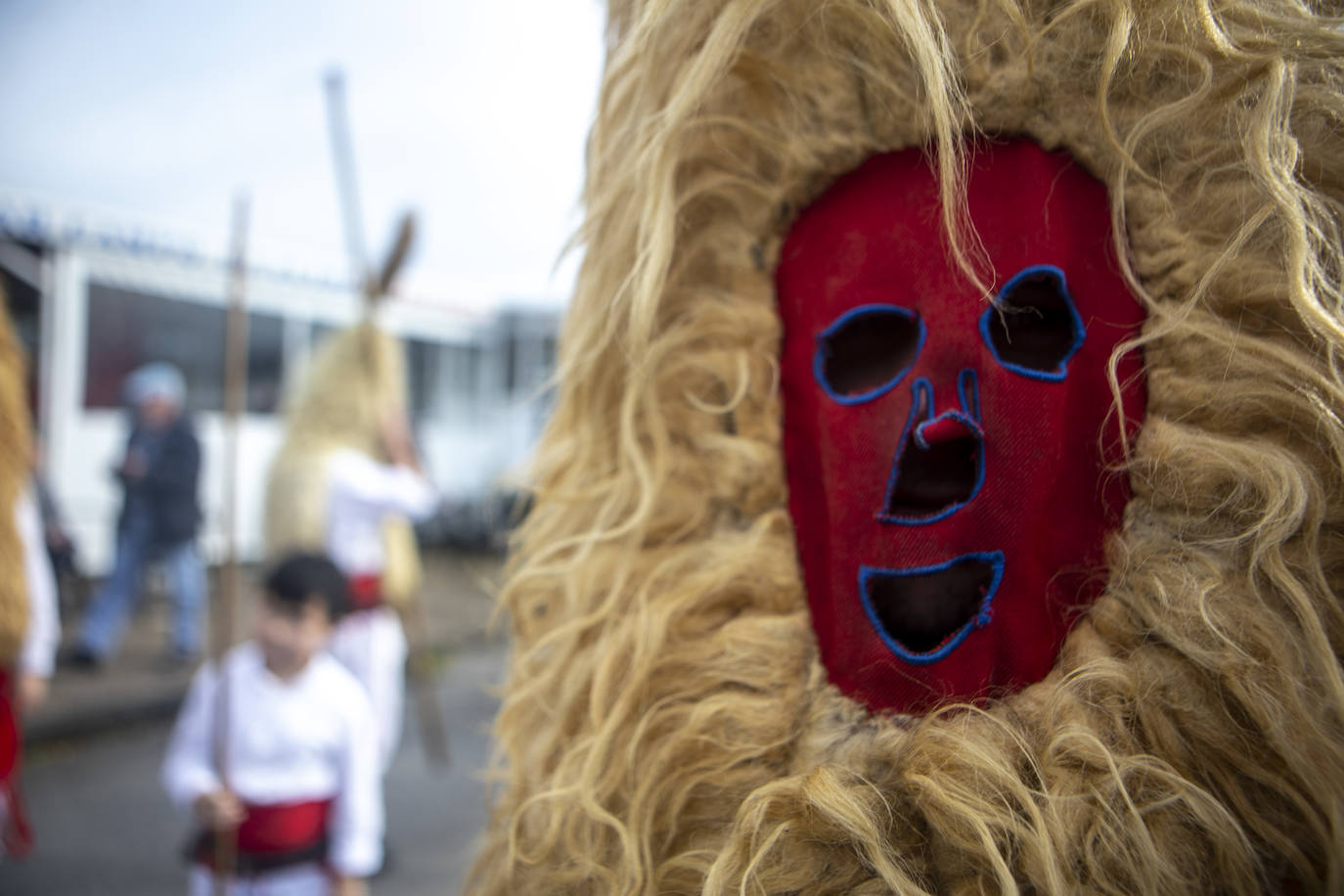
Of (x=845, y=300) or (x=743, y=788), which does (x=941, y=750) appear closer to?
(x=743, y=788)

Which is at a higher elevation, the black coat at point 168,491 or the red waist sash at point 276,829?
the black coat at point 168,491

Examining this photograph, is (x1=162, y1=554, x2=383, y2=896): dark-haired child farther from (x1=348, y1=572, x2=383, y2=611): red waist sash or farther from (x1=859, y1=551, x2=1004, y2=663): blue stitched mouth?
Result: (x1=859, y1=551, x2=1004, y2=663): blue stitched mouth

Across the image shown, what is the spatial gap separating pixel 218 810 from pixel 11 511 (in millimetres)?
1101

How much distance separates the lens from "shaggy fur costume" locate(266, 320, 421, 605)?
3.86 metres

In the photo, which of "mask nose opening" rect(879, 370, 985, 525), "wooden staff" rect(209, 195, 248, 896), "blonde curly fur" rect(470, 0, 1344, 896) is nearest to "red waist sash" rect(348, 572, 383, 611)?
"wooden staff" rect(209, 195, 248, 896)

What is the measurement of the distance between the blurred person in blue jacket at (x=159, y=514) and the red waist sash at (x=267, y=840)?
4041mm

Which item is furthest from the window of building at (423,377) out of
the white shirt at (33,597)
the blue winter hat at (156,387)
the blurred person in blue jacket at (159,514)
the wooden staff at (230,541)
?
the wooden staff at (230,541)

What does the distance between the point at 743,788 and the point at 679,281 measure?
0.62 m

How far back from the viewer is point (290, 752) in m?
2.36

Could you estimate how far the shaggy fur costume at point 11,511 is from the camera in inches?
94.0

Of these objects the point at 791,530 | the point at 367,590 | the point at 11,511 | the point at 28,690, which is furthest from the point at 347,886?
the point at 791,530

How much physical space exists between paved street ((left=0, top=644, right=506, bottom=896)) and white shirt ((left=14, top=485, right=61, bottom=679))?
135 cm

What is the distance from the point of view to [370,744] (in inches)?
100

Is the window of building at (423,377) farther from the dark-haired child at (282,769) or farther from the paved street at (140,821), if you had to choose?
the dark-haired child at (282,769)
